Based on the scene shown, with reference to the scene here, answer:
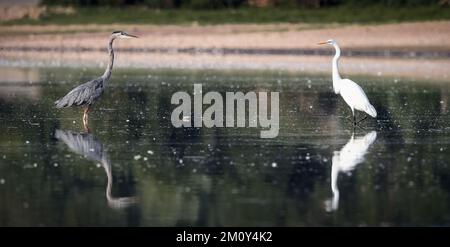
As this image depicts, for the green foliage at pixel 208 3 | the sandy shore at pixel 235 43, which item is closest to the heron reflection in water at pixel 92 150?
the sandy shore at pixel 235 43

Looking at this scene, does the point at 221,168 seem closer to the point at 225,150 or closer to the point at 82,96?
the point at 225,150

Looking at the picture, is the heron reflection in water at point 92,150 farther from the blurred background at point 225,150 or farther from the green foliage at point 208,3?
the green foliage at point 208,3

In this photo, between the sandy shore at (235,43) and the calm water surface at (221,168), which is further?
the sandy shore at (235,43)

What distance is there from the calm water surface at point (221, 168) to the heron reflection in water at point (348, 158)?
3cm

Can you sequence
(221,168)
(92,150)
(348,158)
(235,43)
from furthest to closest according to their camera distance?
(235,43)
(92,150)
(348,158)
(221,168)

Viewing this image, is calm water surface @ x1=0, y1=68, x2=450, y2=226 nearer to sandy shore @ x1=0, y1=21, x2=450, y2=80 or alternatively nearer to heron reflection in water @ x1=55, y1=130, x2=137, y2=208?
heron reflection in water @ x1=55, y1=130, x2=137, y2=208

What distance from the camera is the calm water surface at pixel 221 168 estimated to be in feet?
33.1

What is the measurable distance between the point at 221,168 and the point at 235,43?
3168cm

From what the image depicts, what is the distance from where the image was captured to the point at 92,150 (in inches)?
547

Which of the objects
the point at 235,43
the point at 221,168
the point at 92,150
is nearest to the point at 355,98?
the point at 92,150

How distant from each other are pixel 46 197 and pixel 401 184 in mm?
3427

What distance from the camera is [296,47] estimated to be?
42844 mm

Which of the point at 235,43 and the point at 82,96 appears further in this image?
the point at 235,43
